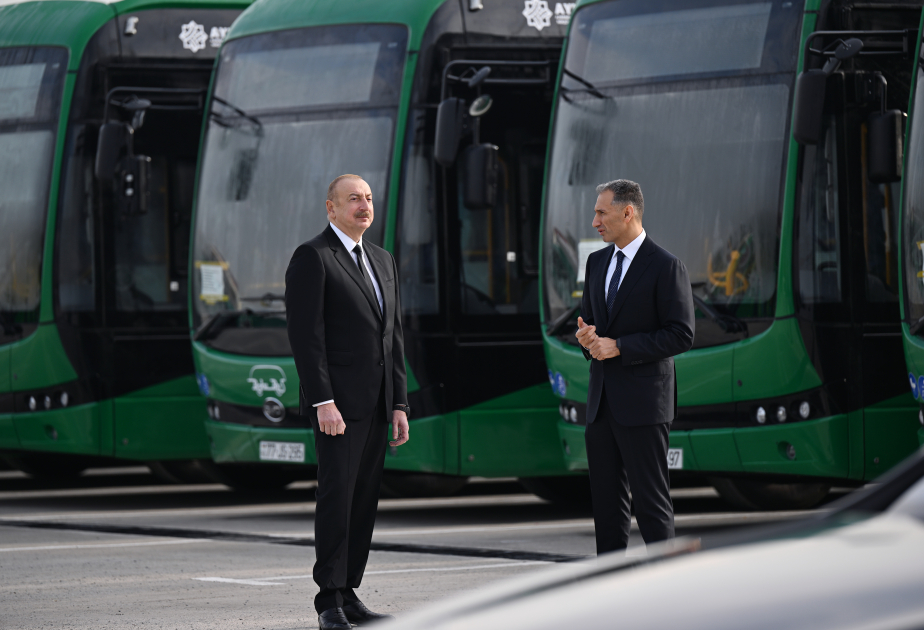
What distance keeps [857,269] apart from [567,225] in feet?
5.96

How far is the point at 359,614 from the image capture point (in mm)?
6820

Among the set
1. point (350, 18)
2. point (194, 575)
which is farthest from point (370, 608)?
point (350, 18)

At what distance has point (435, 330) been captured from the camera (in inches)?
454

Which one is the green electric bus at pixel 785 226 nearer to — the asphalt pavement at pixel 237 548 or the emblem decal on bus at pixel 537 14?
the asphalt pavement at pixel 237 548

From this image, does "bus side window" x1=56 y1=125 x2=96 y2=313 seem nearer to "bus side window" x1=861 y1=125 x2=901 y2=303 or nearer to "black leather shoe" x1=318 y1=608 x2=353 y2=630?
"bus side window" x1=861 y1=125 x2=901 y2=303

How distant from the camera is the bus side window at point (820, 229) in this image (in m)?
9.76

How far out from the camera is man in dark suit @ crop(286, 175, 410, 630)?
6750mm

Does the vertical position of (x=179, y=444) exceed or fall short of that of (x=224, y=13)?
it falls short

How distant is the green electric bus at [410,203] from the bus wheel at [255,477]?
1.77 meters

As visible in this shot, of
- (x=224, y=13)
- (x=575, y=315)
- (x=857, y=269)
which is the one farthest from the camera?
(x=224, y=13)

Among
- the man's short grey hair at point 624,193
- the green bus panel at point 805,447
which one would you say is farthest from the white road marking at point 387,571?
the man's short grey hair at point 624,193

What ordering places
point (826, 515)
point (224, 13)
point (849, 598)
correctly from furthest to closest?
point (224, 13), point (826, 515), point (849, 598)

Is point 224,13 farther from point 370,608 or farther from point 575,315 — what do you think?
point 370,608

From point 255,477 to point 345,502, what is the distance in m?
7.94
